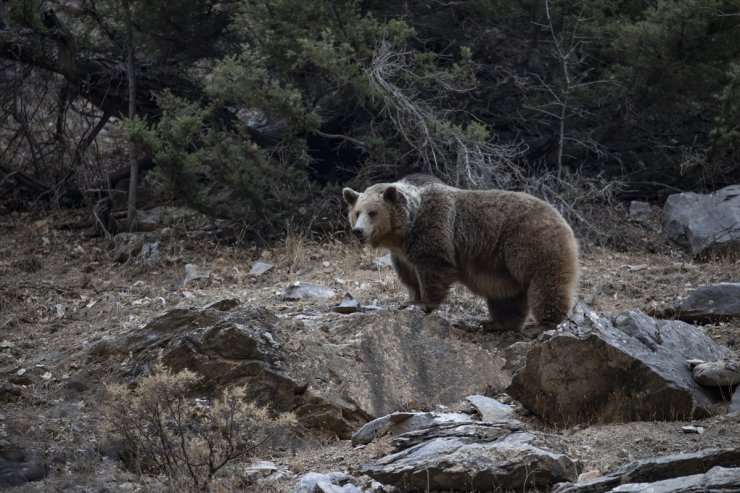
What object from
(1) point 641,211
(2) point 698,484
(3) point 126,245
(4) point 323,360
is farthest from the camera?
(1) point 641,211

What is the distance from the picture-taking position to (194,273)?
1162cm

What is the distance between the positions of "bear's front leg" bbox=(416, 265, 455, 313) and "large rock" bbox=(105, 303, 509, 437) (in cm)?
68

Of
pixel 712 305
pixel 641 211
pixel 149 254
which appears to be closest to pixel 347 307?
pixel 712 305

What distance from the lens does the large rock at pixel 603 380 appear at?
609cm

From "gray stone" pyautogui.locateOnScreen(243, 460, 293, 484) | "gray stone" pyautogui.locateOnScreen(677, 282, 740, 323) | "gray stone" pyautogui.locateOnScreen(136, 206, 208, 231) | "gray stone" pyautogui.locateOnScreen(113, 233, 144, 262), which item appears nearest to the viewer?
"gray stone" pyautogui.locateOnScreen(243, 460, 293, 484)

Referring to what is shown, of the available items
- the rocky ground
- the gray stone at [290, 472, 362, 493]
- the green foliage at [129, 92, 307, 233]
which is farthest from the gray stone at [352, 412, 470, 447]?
the green foliage at [129, 92, 307, 233]

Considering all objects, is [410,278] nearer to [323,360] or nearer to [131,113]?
[323,360]

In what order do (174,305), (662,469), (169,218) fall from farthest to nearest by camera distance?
(169,218) → (174,305) → (662,469)

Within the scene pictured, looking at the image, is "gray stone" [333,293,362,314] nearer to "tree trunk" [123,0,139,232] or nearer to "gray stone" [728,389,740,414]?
"gray stone" [728,389,740,414]

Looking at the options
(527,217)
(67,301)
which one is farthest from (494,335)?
(67,301)

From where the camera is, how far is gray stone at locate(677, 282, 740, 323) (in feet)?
27.3

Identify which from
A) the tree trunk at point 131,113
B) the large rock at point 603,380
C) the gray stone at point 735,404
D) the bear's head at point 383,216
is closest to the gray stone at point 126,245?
the tree trunk at point 131,113

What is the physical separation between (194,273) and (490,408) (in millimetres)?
5998

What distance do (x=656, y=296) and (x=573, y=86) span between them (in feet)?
14.8
